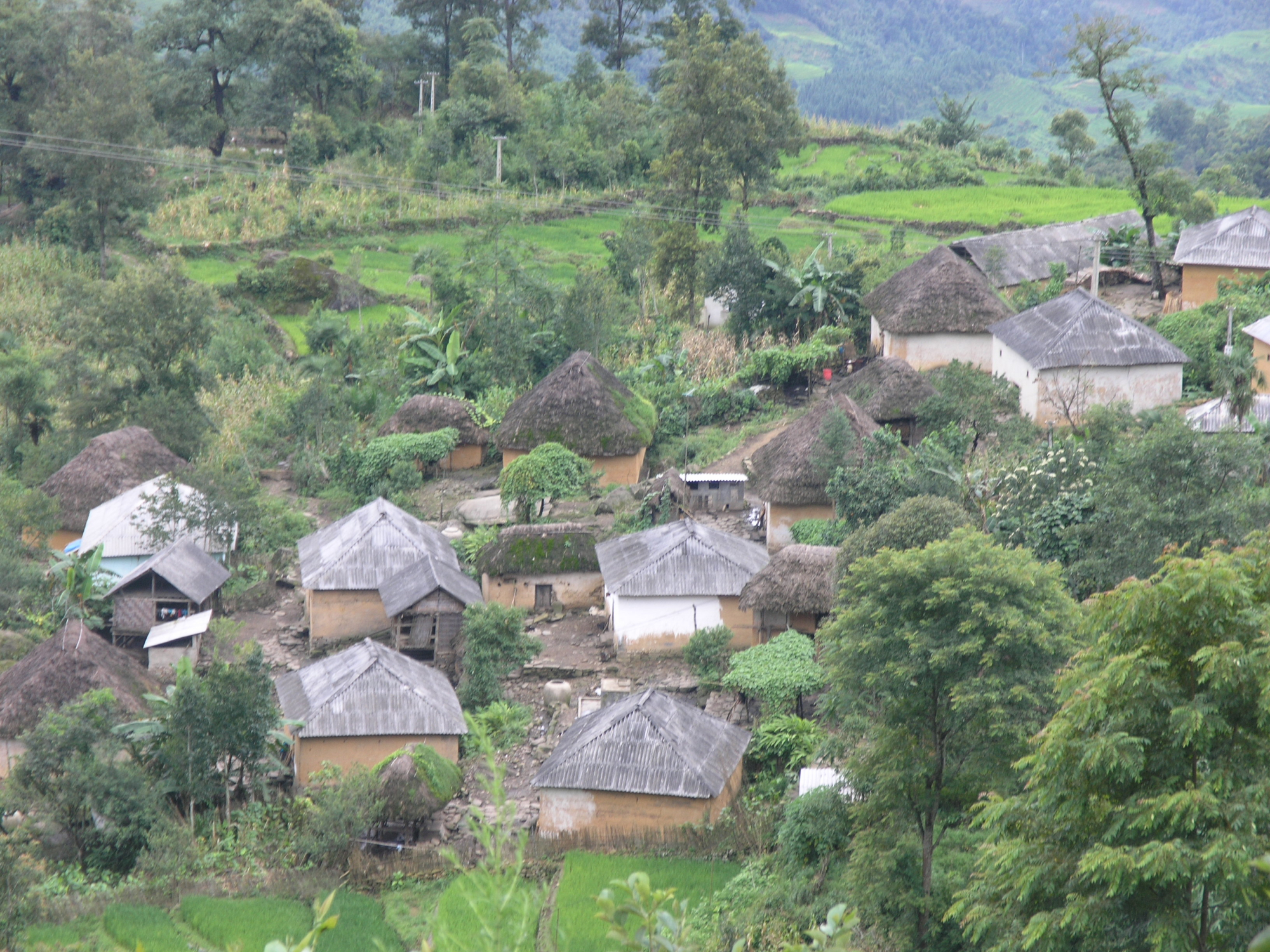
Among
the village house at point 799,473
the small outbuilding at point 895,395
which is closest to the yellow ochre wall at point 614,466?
the village house at point 799,473

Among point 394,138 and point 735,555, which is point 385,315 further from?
point 735,555

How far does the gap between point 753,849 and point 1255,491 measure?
8.36 metres

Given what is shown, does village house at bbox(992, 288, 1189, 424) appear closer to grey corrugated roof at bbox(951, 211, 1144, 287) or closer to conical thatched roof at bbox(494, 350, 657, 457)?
grey corrugated roof at bbox(951, 211, 1144, 287)

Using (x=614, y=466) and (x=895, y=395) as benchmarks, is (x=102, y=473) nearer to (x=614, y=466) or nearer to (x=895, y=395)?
(x=614, y=466)

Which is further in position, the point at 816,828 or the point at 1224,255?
the point at 1224,255

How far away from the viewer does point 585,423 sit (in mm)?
26703

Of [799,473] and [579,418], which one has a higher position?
[579,418]

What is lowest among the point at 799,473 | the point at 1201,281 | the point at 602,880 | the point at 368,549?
the point at 602,880

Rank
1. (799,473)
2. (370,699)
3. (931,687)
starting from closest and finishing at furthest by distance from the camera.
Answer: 1. (931,687)
2. (370,699)
3. (799,473)

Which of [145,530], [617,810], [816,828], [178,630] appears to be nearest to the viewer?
[816,828]

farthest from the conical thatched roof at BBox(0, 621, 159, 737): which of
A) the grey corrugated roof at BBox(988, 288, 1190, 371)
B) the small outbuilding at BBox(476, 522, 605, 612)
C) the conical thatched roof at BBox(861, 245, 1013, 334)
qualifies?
the conical thatched roof at BBox(861, 245, 1013, 334)

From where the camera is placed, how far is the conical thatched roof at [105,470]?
82.9 ft

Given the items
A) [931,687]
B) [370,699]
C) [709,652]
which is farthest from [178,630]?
[931,687]

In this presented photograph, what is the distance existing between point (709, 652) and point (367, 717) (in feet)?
17.4
